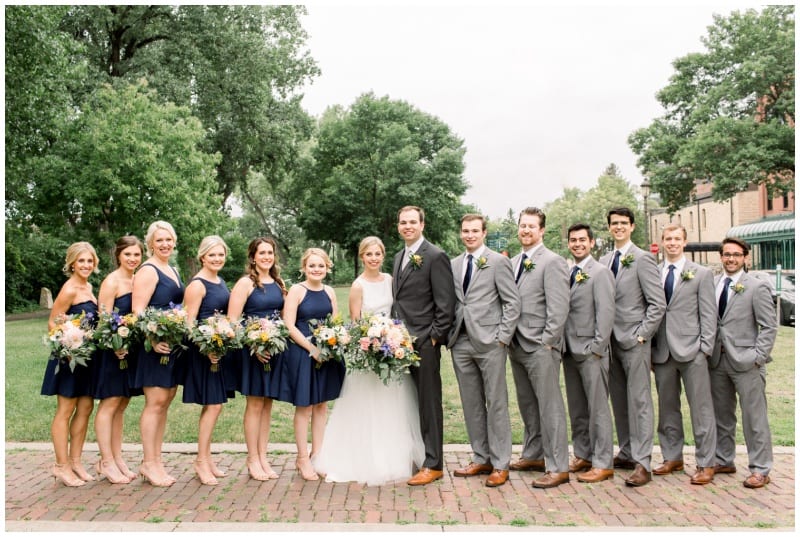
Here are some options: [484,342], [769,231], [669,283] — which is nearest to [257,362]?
[484,342]

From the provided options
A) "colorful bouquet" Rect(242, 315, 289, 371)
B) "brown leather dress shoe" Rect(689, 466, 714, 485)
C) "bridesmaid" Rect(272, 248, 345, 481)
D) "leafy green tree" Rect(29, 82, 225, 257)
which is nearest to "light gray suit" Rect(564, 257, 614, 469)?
"brown leather dress shoe" Rect(689, 466, 714, 485)

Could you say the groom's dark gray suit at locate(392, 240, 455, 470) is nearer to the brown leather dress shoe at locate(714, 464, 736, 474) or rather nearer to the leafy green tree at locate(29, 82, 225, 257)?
the brown leather dress shoe at locate(714, 464, 736, 474)

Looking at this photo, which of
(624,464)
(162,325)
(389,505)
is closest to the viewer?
(389,505)

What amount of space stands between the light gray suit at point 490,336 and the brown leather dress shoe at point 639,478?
1.21 meters

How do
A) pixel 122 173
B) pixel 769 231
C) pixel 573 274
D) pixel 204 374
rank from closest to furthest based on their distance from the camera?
pixel 204 374, pixel 573 274, pixel 122 173, pixel 769 231

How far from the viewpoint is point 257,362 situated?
23.9 feet

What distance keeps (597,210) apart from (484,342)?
71.3 metres

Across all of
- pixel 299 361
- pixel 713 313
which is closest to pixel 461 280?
pixel 299 361

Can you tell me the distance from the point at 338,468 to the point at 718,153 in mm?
32905

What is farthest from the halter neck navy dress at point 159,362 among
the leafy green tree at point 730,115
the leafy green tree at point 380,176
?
the leafy green tree at point 380,176

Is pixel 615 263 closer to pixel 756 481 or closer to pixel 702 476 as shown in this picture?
pixel 702 476

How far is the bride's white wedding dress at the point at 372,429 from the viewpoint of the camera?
7152mm

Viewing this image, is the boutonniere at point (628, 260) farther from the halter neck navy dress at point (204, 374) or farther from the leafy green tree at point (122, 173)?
the leafy green tree at point (122, 173)

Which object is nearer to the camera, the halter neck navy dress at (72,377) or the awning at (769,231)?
the halter neck navy dress at (72,377)
